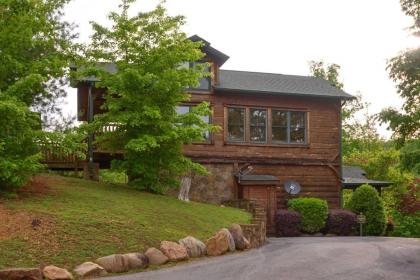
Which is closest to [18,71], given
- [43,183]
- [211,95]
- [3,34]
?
[3,34]

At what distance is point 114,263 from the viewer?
40.1 ft

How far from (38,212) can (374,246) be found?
10770 mm

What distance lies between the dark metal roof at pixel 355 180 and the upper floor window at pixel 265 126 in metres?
4.44

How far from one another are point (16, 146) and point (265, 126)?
1559cm

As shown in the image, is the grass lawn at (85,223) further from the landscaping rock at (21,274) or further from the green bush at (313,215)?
the green bush at (313,215)

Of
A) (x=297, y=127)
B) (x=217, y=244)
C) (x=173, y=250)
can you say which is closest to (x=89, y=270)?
(x=173, y=250)

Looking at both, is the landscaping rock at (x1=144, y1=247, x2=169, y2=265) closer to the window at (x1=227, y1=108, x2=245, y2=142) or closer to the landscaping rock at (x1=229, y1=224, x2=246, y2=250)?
the landscaping rock at (x1=229, y1=224, x2=246, y2=250)

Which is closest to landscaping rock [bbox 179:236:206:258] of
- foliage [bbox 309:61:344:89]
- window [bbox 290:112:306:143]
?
window [bbox 290:112:306:143]

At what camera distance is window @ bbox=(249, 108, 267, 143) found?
28.6m

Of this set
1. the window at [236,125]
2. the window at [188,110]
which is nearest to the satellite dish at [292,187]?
the window at [236,125]

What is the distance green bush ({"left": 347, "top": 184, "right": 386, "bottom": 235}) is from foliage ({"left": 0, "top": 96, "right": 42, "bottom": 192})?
56.5ft

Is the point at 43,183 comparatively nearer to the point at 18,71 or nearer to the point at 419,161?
the point at 18,71

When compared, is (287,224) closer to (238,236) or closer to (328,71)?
(238,236)

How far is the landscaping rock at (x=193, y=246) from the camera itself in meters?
14.2
